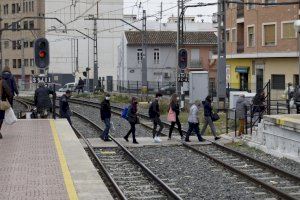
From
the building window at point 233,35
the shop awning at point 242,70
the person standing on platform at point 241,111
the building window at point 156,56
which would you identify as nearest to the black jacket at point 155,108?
the person standing on platform at point 241,111

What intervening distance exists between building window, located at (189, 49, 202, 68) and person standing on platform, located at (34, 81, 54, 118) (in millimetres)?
57533

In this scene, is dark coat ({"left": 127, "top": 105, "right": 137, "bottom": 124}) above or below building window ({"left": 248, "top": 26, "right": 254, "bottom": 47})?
below

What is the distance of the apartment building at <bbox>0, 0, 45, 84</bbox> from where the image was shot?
96562 millimetres

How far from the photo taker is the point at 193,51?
8444 centimetres

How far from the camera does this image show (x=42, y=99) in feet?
82.3

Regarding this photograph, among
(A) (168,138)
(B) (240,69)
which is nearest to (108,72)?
(B) (240,69)

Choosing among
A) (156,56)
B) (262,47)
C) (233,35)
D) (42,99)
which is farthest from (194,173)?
(156,56)

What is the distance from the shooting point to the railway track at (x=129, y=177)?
1391 cm

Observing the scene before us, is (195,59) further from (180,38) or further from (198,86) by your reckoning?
(198,86)

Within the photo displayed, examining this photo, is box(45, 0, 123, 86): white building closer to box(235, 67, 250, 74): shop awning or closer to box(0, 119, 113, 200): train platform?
box(235, 67, 250, 74): shop awning

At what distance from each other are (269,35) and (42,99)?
31158 mm

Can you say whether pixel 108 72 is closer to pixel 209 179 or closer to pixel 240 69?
pixel 240 69

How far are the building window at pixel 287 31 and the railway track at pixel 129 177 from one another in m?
29.7

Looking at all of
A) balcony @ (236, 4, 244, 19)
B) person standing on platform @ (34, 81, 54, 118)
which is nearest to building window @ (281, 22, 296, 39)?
balcony @ (236, 4, 244, 19)
